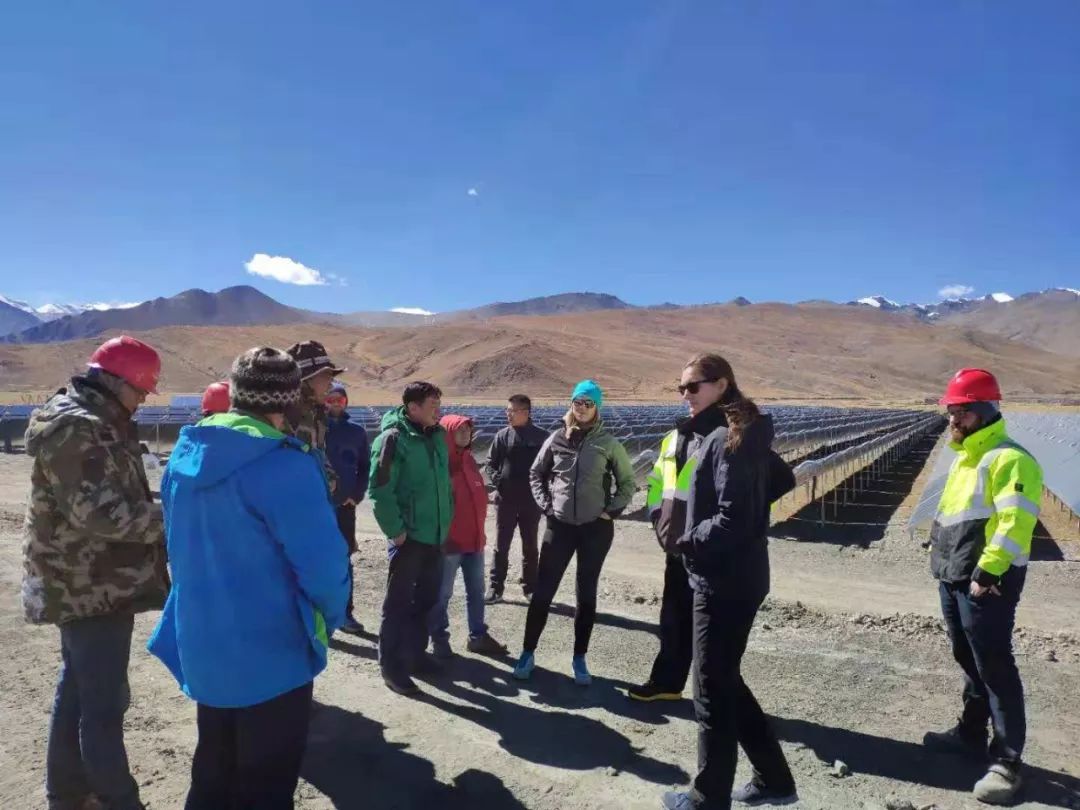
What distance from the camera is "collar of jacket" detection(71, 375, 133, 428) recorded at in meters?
2.49

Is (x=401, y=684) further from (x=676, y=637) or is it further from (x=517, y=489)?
(x=517, y=489)

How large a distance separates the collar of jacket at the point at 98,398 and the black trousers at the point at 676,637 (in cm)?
276

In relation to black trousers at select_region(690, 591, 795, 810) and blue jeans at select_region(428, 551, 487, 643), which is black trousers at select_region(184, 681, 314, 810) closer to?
black trousers at select_region(690, 591, 795, 810)

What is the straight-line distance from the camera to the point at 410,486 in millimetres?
4098

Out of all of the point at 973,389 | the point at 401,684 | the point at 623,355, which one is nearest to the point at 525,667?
the point at 401,684

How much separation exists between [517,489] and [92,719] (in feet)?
12.3

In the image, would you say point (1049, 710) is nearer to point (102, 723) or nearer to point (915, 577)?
point (915, 577)

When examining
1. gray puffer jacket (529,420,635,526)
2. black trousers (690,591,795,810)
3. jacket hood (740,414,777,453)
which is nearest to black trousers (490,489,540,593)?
gray puffer jacket (529,420,635,526)

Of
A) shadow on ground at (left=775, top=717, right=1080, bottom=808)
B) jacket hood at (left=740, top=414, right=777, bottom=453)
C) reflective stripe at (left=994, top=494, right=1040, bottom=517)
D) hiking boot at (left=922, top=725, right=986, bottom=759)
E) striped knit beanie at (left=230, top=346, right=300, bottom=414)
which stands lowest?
shadow on ground at (left=775, top=717, right=1080, bottom=808)

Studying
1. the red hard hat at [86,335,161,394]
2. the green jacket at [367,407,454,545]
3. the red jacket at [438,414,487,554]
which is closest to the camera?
the red hard hat at [86,335,161,394]

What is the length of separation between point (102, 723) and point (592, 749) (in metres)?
2.06

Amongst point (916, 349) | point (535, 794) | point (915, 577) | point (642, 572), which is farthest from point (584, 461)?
point (916, 349)

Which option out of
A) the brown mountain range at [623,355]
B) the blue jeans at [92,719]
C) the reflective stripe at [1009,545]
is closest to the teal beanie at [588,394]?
the reflective stripe at [1009,545]

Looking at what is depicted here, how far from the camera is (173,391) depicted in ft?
206
